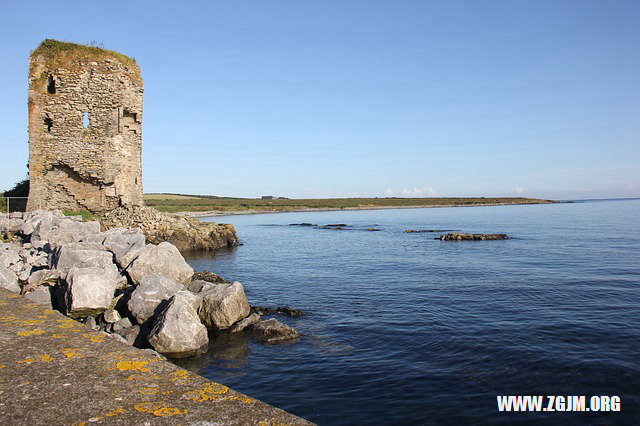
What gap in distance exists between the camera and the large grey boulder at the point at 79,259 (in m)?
13.0

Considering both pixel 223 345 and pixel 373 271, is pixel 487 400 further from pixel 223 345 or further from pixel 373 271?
pixel 373 271

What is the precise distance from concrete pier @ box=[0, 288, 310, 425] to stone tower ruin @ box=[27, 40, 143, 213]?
2271cm

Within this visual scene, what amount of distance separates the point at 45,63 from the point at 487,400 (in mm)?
28781

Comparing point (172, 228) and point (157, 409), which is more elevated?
point (157, 409)

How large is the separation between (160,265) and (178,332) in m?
4.51

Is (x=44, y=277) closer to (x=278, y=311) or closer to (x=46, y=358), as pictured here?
(x=278, y=311)

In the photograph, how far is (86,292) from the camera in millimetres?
11258

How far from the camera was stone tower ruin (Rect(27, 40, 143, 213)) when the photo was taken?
81.5 feet

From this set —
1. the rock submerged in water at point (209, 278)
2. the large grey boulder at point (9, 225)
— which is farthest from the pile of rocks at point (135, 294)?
the large grey boulder at point (9, 225)

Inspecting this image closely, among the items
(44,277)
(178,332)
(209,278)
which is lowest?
(209,278)

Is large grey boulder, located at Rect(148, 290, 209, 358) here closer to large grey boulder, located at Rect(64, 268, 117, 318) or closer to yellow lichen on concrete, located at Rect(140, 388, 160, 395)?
large grey boulder, located at Rect(64, 268, 117, 318)

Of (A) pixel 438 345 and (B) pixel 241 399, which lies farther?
(A) pixel 438 345

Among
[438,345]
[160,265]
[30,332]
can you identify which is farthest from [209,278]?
[30,332]

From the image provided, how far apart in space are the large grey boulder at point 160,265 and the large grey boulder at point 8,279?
10.2 feet
